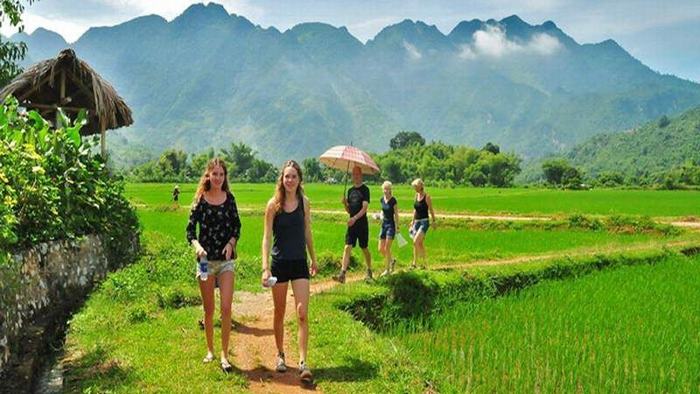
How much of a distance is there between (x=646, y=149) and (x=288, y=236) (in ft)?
450

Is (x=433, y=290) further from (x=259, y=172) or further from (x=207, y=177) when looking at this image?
(x=259, y=172)

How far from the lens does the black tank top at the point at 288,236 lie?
5.35 meters

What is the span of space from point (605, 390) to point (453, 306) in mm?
3695

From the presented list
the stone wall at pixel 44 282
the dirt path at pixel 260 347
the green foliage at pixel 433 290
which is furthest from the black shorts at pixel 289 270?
the green foliage at pixel 433 290

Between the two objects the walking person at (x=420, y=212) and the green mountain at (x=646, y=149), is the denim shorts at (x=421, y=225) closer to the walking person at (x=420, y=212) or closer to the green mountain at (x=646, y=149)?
the walking person at (x=420, y=212)

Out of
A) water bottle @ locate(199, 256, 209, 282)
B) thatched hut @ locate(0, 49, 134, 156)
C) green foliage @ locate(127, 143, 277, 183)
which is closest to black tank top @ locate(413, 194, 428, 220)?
water bottle @ locate(199, 256, 209, 282)

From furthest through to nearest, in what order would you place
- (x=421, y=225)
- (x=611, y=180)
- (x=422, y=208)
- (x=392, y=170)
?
(x=392, y=170) < (x=611, y=180) < (x=421, y=225) < (x=422, y=208)

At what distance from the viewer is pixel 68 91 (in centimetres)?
1378

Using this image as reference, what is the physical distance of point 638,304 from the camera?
9234mm

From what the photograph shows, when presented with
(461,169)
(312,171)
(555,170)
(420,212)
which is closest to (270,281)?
(420,212)

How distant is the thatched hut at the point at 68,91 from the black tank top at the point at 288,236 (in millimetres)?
8119

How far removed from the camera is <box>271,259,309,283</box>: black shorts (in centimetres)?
534

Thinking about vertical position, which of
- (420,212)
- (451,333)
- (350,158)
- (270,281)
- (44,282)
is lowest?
(451,333)

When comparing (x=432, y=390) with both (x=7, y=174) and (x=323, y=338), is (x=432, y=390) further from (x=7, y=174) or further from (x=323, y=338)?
(x=7, y=174)
